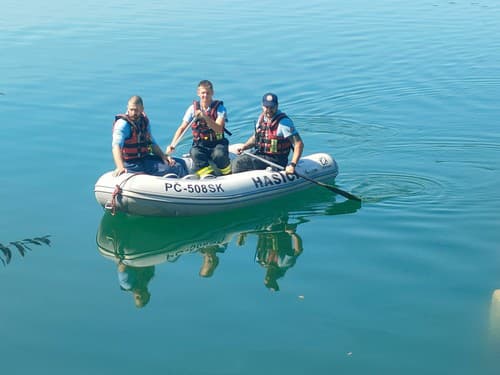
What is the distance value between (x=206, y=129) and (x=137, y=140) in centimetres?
104

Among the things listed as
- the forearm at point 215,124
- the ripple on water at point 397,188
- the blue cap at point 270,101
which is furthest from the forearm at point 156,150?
the ripple on water at point 397,188

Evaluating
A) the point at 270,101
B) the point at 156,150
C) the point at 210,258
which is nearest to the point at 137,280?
the point at 210,258

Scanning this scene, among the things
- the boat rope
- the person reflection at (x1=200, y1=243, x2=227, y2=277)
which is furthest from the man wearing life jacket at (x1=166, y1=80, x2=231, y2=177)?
the person reflection at (x1=200, y1=243, x2=227, y2=277)

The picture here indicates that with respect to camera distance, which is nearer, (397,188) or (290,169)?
(290,169)

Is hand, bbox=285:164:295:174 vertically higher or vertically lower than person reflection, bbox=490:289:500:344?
higher

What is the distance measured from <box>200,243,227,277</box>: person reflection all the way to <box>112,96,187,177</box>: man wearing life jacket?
138cm

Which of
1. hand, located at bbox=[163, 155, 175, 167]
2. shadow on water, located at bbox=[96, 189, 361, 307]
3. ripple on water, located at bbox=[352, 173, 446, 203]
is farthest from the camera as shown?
ripple on water, located at bbox=[352, 173, 446, 203]

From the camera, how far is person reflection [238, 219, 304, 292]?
922 centimetres

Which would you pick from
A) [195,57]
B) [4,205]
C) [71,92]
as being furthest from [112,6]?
[4,205]

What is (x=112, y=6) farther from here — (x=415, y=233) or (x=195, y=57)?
(x=415, y=233)

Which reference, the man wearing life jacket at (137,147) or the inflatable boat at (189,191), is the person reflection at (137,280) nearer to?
the inflatable boat at (189,191)

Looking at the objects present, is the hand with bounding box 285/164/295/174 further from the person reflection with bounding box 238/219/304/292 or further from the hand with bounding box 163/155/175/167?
the hand with bounding box 163/155/175/167

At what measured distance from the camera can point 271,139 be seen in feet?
35.9

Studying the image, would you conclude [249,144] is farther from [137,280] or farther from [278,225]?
[137,280]
